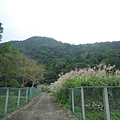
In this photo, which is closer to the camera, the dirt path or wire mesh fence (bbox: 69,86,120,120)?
wire mesh fence (bbox: 69,86,120,120)

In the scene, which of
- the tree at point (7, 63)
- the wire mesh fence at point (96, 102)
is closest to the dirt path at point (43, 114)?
the wire mesh fence at point (96, 102)

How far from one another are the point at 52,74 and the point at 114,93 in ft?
122

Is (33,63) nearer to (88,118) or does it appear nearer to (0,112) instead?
(0,112)

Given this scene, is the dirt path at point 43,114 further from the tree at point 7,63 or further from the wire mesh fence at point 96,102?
the tree at point 7,63

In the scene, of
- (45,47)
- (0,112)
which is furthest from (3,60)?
(45,47)

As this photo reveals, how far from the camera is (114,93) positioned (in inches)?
233

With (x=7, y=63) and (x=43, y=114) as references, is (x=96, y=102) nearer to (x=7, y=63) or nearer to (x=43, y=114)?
(x=43, y=114)

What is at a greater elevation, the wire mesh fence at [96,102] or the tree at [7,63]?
the tree at [7,63]

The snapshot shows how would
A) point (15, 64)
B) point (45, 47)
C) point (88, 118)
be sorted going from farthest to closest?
point (45, 47), point (15, 64), point (88, 118)

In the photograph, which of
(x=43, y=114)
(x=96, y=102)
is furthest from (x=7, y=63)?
(x=96, y=102)

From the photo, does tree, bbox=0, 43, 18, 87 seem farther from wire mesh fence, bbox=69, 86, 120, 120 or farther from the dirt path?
wire mesh fence, bbox=69, 86, 120, 120

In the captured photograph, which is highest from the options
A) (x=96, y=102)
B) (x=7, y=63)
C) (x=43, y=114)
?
(x=7, y=63)

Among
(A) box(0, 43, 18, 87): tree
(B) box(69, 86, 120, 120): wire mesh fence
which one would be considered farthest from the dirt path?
(A) box(0, 43, 18, 87): tree

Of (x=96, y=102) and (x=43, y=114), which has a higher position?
(x=96, y=102)
